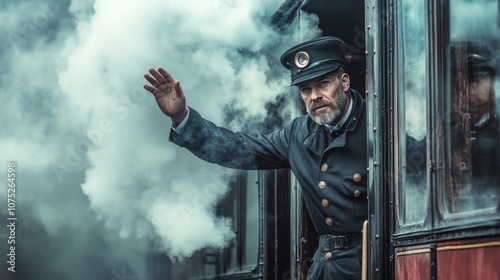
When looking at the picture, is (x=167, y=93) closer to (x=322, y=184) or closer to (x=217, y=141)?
(x=217, y=141)

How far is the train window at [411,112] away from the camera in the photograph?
3688mm

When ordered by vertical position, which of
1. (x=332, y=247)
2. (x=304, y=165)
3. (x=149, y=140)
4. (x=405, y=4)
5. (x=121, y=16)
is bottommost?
(x=332, y=247)

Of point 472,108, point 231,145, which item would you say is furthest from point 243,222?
point 472,108

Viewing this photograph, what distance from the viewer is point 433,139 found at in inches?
140

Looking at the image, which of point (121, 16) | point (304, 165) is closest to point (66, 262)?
point (121, 16)

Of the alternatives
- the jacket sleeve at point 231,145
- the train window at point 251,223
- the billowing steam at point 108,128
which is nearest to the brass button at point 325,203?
the jacket sleeve at point 231,145

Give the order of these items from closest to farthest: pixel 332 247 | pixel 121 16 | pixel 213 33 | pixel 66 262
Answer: pixel 332 247
pixel 213 33
pixel 121 16
pixel 66 262

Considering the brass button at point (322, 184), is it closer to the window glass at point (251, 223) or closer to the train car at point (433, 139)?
the train car at point (433, 139)

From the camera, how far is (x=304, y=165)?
4.94 meters

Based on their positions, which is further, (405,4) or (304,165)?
(304,165)

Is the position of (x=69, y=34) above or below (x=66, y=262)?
above

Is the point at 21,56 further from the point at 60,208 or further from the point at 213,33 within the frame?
the point at 213,33

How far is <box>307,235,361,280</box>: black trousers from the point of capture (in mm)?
4586

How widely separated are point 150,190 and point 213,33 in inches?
89.3
